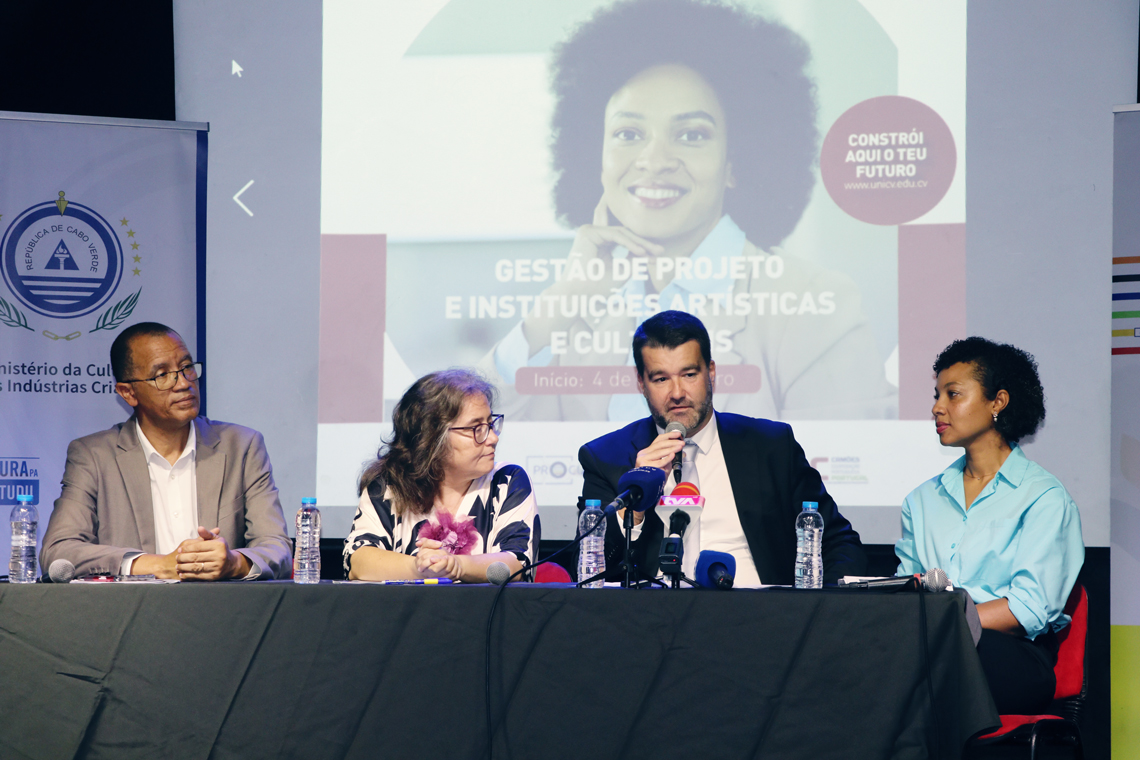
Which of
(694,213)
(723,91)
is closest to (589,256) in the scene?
(694,213)

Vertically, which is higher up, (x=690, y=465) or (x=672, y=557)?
(x=690, y=465)

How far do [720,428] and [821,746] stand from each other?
1.17m

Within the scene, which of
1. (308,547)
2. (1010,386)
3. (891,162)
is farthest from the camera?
(891,162)

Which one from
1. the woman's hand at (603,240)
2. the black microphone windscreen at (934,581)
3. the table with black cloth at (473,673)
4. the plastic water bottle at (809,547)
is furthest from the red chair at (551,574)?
the woman's hand at (603,240)

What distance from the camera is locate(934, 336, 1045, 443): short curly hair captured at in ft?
8.37

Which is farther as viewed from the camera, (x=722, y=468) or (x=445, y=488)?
(x=722, y=468)

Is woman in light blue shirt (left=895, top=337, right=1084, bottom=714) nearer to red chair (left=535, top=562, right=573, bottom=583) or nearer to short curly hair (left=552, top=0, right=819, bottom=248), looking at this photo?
red chair (left=535, top=562, right=573, bottom=583)

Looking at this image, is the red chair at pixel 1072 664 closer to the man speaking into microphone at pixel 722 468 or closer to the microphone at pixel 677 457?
the man speaking into microphone at pixel 722 468

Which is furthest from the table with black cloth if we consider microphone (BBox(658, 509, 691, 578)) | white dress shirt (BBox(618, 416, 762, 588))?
white dress shirt (BBox(618, 416, 762, 588))

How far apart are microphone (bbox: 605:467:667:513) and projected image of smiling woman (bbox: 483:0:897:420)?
5.14ft

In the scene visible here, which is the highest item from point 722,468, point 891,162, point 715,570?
point 891,162

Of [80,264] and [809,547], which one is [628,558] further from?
[80,264]

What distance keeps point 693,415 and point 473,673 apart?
3.58ft

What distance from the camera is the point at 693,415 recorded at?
2.73 meters
